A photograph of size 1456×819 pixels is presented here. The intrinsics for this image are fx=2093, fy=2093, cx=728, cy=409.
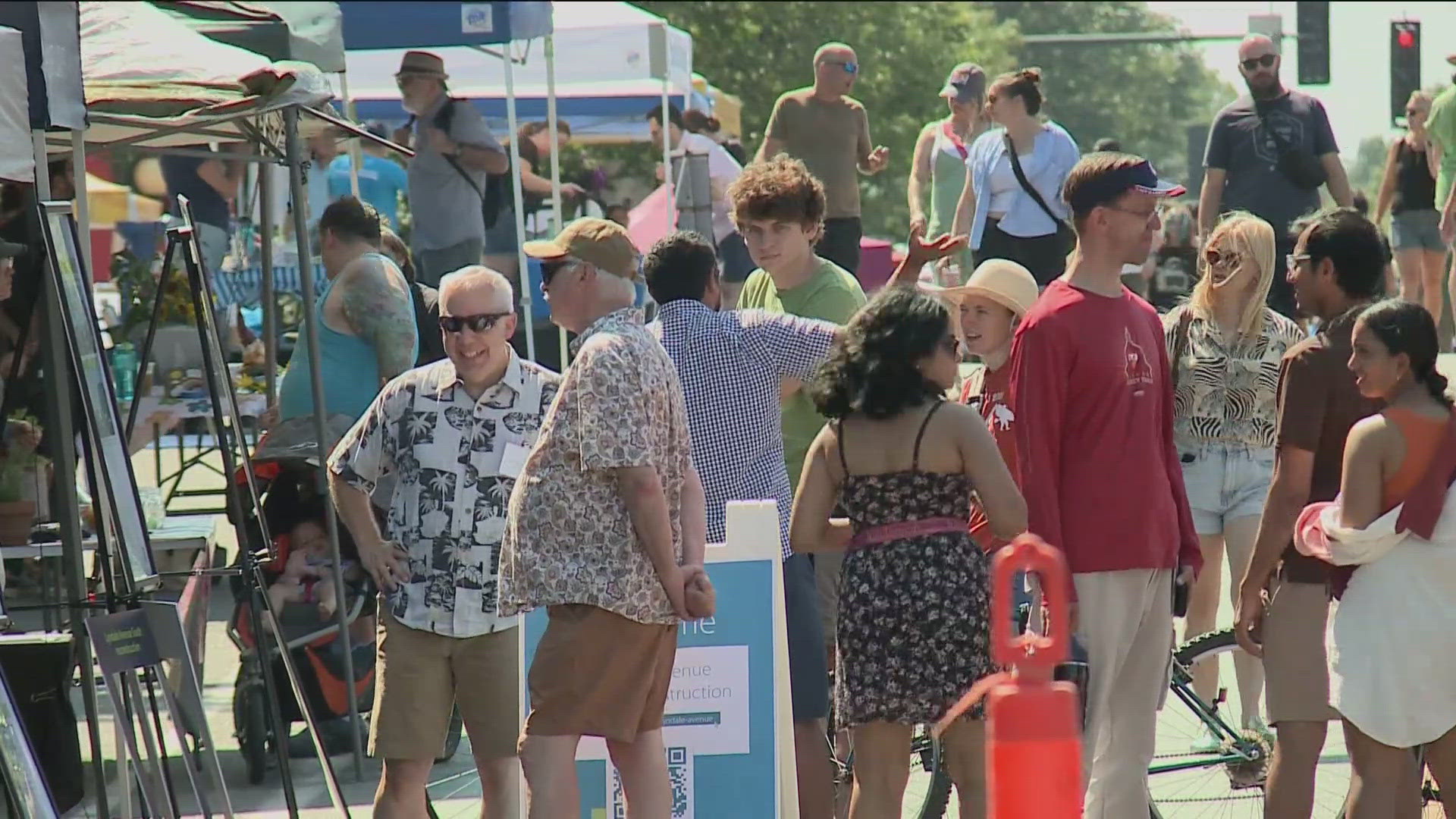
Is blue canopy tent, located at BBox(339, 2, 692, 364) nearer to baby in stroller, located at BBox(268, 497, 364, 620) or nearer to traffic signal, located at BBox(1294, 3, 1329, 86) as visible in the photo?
baby in stroller, located at BBox(268, 497, 364, 620)

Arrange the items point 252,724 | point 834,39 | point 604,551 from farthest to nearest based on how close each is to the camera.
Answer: point 834,39, point 252,724, point 604,551

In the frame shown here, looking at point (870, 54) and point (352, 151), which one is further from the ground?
point (352, 151)

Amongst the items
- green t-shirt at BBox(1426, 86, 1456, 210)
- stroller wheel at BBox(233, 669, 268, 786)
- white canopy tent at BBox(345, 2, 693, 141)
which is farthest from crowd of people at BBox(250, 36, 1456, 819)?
white canopy tent at BBox(345, 2, 693, 141)

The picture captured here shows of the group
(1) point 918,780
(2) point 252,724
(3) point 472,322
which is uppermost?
(3) point 472,322

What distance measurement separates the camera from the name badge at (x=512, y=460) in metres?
5.90

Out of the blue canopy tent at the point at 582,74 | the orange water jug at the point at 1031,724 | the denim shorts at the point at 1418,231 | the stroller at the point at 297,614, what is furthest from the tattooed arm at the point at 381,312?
the denim shorts at the point at 1418,231

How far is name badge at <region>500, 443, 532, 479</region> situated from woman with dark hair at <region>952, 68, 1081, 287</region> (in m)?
5.43

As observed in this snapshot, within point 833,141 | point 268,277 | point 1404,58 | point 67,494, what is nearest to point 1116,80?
point 1404,58

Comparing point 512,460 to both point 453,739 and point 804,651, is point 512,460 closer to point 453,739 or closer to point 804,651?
point 804,651

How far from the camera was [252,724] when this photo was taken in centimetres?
765

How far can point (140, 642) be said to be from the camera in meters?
5.48

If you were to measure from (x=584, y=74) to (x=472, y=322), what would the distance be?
14.7 m

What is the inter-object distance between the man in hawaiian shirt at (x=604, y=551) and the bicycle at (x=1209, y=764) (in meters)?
1.95

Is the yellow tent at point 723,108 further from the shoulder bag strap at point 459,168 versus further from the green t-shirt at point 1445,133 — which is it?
the shoulder bag strap at point 459,168
